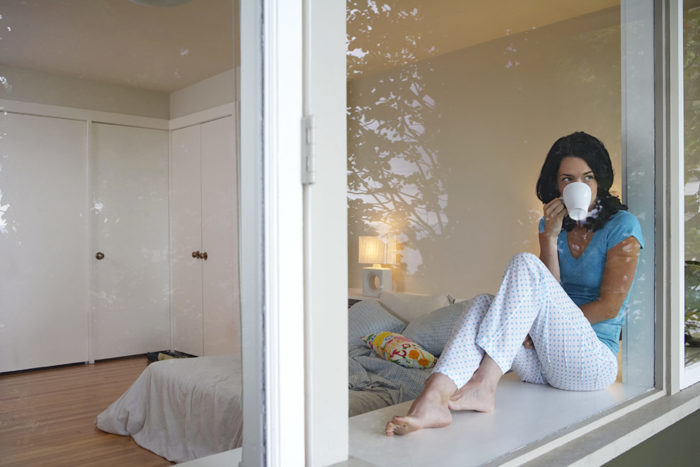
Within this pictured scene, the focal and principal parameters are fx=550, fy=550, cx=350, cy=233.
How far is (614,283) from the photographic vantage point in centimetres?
190

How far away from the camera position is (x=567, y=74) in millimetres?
2109

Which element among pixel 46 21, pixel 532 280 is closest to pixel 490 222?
pixel 532 280

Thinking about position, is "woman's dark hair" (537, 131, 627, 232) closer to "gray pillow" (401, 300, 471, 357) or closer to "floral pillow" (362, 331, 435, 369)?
"gray pillow" (401, 300, 471, 357)

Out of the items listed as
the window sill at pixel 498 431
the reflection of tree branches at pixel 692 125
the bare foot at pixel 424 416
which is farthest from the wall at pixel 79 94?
the reflection of tree branches at pixel 692 125

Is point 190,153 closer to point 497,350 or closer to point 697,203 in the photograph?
point 497,350

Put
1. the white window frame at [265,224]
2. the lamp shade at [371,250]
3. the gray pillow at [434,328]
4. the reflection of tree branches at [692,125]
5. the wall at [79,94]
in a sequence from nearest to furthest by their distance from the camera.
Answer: the wall at [79,94] < the white window frame at [265,224] < the lamp shade at [371,250] < the gray pillow at [434,328] < the reflection of tree branches at [692,125]

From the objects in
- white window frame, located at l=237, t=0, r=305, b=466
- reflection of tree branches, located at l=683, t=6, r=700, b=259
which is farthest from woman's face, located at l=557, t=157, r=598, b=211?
white window frame, located at l=237, t=0, r=305, b=466

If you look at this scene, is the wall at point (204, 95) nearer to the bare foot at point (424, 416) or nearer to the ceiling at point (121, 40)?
the ceiling at point (121, 40)

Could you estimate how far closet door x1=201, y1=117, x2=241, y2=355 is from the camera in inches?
34.0

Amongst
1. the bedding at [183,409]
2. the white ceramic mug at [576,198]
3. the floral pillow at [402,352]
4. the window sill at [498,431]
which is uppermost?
the white ceramic mug at [576,198]

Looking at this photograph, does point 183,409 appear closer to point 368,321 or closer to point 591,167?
point 368,321

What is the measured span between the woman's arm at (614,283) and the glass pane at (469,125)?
0.07m

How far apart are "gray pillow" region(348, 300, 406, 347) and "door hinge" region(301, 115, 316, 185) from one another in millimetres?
340

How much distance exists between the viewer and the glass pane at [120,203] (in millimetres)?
694
